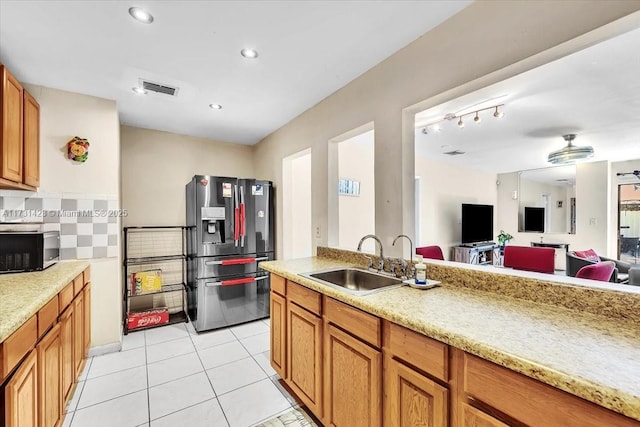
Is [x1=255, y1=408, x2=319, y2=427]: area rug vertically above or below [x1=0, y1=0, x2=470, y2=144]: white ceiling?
below

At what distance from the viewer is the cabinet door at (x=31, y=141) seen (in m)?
2.10

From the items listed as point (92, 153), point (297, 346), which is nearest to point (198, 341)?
point (297, 346)

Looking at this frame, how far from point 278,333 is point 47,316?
1.35 m

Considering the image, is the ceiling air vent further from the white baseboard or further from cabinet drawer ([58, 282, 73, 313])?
the white baseboard

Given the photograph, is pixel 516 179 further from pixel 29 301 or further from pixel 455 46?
pixel 29 301

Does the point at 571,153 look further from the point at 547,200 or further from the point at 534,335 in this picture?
the point at 534,335

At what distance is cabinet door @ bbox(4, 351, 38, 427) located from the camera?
40.6 inches

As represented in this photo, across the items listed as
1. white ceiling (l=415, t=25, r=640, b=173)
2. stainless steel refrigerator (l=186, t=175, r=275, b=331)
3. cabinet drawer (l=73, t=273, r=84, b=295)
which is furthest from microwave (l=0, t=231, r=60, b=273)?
white ceiling (l=415, t=25, r=640, b=173)

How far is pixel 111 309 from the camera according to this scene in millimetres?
2590

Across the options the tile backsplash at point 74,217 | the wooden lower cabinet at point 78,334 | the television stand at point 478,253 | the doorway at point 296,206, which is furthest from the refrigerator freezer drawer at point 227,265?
the television stand at point 478,253

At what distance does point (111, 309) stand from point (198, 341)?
0.87m

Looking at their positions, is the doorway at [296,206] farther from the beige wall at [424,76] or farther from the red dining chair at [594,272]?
the red dining chair at [594,272]

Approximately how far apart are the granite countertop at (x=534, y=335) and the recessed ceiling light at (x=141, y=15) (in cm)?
187

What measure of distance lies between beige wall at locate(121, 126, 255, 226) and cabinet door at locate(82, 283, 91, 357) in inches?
47.1
